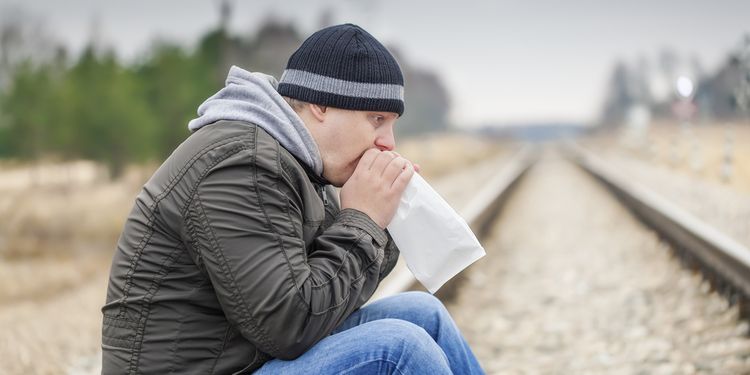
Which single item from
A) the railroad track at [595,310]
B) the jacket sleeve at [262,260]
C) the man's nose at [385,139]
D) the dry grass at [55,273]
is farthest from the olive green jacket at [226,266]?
the dry grass at [55,273]

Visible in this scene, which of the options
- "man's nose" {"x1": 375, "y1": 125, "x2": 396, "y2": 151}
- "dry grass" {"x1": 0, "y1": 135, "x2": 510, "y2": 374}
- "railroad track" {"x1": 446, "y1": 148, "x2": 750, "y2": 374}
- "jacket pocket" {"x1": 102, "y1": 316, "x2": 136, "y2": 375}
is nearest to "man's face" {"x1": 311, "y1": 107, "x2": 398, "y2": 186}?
"man's nose" {"x1": 375, "y1": 125, "x2": 396, "y2": 151}

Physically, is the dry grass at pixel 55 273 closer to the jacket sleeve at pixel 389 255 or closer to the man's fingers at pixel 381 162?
the jacket sleeve at pixel 389 255

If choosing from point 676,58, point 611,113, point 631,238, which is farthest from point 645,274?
point 611,113

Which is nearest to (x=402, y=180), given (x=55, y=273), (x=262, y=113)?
(x=262, y=113)

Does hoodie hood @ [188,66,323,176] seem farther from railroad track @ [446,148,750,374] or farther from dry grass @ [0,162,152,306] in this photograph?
dry grass @ [0,162,152,306]

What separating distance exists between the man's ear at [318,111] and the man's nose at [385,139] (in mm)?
170

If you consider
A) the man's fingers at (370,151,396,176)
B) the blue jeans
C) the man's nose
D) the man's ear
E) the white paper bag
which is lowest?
the blue jeans

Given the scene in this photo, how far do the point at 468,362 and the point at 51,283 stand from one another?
12076mm

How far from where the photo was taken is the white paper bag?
2225 millimetres

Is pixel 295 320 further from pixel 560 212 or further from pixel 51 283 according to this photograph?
pixel 51 283

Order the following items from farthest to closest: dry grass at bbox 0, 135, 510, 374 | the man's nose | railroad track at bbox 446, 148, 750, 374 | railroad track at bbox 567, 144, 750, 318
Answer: dry grass at bbox 0, 135, 510, 374 < railroad track at bbox 567, 144, 750, 318 < railroad track at bbox 446, 148, 750, 374 < the man's nose

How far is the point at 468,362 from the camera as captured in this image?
7.63ft

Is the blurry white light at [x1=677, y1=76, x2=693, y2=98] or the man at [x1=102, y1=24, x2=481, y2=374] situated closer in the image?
the man at [x1=102, y1=24, x2=481, y2=374]

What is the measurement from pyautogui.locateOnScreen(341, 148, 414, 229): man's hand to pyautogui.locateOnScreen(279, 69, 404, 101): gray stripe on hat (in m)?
0.16
